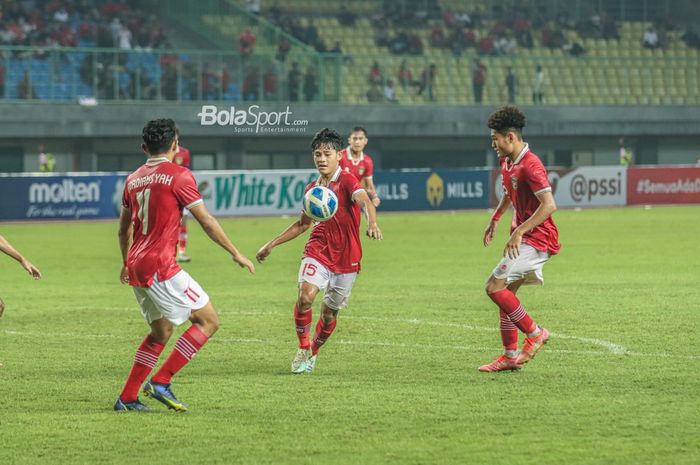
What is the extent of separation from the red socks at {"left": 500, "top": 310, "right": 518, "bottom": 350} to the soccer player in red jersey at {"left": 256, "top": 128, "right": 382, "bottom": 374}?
1.31 m

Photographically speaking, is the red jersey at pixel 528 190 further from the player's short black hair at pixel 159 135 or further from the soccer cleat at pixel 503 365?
the player's short black hair at pixel 159 135

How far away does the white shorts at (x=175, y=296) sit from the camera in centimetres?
877

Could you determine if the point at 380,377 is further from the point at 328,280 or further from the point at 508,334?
the point at 508,334

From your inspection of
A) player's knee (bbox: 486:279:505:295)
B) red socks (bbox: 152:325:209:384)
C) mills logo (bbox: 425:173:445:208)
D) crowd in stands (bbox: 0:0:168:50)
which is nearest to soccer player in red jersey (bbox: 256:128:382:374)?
player's knee (bbox: 486:279:505:295)

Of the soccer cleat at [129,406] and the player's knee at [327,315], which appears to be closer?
the soccer cleat at [129,406]

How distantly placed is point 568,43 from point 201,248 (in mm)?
29933

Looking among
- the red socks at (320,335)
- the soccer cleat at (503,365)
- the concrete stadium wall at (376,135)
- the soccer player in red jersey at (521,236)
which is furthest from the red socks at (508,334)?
the concrete stadium wall at (376,135)

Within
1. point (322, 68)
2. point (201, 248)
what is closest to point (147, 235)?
point (201, 248)

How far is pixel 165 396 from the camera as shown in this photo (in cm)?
895

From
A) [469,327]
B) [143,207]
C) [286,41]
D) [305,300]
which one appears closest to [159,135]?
[143,207]

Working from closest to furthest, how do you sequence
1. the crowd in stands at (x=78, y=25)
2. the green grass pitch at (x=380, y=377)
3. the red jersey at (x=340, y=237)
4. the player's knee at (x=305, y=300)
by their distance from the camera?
the green grass pitch at (x=380, y=377)
the player's knee at (x=305, y=300)
the red jersey at (x=340, y=237)
the crowd in stands at (x=78, y=25)

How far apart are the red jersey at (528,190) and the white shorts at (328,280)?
1540 mm

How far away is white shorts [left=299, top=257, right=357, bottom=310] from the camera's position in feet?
36.0

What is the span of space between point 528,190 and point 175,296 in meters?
3.44
